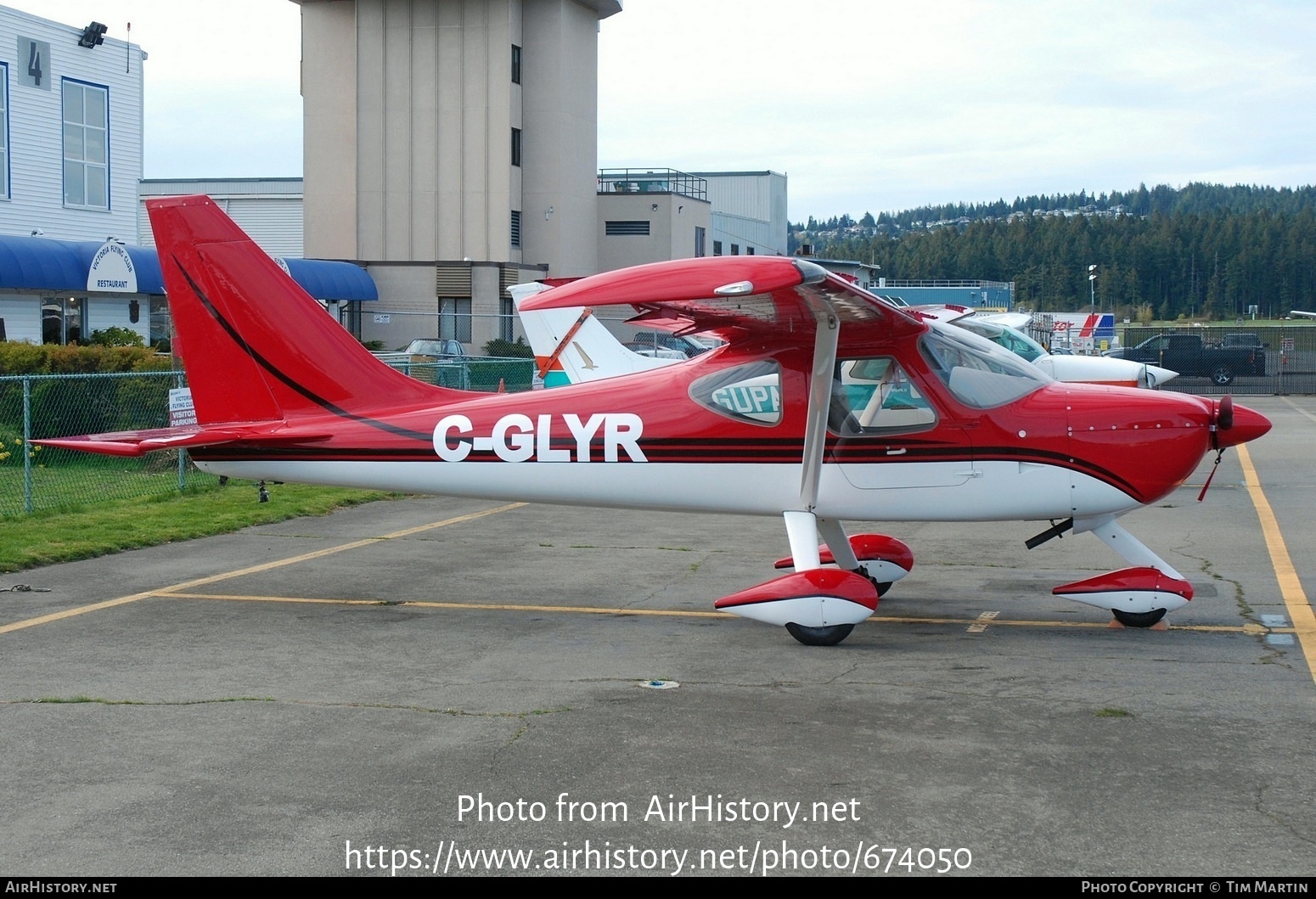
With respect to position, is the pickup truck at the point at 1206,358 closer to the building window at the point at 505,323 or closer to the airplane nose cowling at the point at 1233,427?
the building window at the point at 505,323

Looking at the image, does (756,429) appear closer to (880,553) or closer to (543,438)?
(543,438)

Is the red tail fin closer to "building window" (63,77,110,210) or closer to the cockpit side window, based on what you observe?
the cockpit side window

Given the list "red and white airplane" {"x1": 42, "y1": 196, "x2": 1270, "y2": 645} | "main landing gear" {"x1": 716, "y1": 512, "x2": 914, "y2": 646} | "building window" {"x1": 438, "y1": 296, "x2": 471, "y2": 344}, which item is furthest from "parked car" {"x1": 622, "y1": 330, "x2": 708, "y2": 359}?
"main landing gear" {"x1": 716, "y1": 512, "x2": 914, "y2": 646}

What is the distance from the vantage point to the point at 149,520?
13.1 meters

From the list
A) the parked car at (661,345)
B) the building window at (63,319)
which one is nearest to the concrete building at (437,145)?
the parked car at (661,345)

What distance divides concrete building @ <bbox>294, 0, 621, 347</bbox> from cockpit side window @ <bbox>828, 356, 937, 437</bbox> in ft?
134

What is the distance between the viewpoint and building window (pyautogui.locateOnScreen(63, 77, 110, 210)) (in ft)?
114

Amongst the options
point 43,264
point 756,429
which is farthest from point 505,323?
point 756,429

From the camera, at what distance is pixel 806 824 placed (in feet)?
15.9

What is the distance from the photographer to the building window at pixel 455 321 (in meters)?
Result: 48.2

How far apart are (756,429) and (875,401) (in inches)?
31.9

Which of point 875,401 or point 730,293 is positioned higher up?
point 730,293

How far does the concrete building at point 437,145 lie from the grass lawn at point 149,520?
33520 millimetres

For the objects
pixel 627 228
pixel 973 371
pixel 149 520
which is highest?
pixel 627 228
